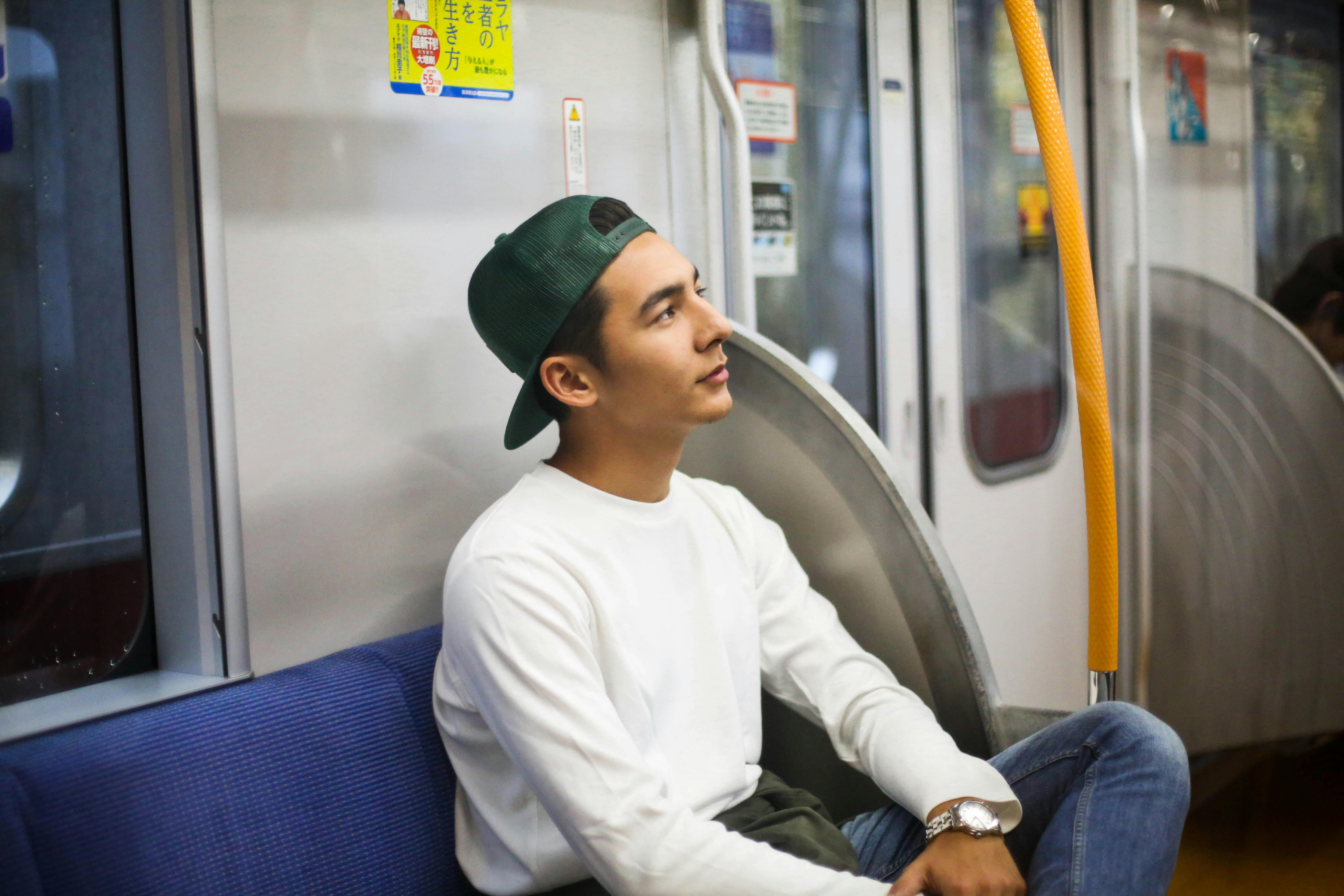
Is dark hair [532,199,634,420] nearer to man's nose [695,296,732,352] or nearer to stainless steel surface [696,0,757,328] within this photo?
man's nose [695,296,732,352]

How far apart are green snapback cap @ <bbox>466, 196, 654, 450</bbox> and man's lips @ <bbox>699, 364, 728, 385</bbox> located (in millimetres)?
217

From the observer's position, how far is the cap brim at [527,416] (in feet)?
5.83

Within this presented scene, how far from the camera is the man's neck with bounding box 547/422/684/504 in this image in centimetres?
178

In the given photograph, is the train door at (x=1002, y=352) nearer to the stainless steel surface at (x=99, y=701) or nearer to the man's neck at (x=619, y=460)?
the man's neck at (x=619, y=460)

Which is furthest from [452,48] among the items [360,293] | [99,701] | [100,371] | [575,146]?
[99,701]

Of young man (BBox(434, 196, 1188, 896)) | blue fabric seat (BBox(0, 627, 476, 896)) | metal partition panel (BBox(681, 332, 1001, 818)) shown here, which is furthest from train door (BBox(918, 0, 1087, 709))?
blue fabric seat (BBox(0, 627, 476, 896))

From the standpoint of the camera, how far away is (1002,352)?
348 cm

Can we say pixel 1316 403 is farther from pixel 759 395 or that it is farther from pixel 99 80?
pixel 99 80

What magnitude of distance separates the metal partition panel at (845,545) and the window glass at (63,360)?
1.07m

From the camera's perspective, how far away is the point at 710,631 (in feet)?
5.97

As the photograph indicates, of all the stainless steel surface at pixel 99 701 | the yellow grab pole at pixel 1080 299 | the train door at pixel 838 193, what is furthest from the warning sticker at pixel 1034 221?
the stainless steel surface at pixel 99 701

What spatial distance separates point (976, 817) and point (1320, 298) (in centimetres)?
258

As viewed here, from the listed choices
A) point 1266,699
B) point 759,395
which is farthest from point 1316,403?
point 759,395

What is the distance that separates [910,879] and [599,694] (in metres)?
0.51
